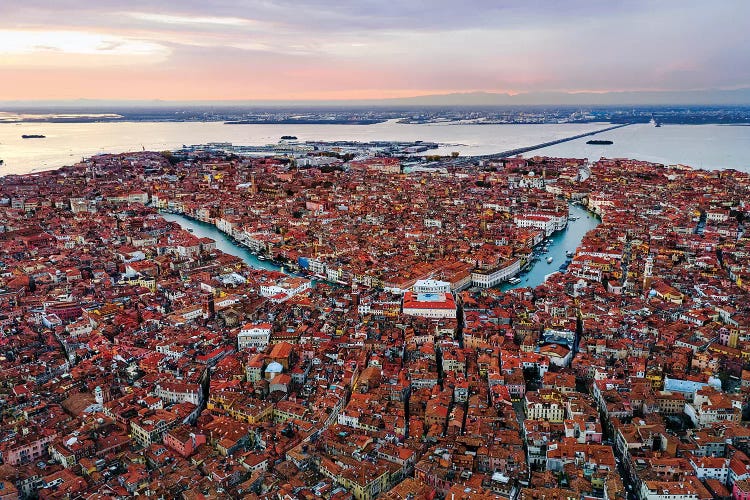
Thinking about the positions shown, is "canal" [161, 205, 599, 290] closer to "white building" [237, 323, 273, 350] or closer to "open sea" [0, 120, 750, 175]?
"white building" [237, 323, 273, 350]

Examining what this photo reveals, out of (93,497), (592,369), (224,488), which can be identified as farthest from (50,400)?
(592,369)

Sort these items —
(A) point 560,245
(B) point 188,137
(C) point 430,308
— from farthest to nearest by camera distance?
(B) point 188,137 → (A) point 560,245 → (C) point 430,308

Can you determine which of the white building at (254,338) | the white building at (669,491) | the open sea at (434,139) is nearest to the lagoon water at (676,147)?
the open sea at (434,139)

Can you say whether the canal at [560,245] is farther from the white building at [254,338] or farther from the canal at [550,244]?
the white building at [254,338]

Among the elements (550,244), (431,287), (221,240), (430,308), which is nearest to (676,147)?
(550,244)

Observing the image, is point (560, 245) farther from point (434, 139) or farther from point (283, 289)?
point (434, 139)
